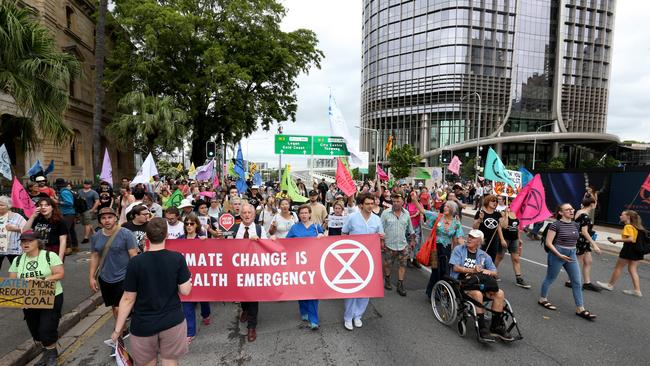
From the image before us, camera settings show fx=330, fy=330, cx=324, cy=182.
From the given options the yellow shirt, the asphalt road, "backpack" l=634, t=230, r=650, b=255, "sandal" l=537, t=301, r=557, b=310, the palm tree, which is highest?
the palm tree

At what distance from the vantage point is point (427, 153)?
62.7m

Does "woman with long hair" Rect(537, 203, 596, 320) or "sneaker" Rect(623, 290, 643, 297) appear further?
"sneaker" Rect(623, 290, 643, 297)

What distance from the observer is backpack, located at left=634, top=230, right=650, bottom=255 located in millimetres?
5730

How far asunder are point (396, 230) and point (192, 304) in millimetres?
3374

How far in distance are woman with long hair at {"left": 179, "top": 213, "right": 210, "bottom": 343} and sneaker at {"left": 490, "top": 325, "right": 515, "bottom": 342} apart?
3778 mm

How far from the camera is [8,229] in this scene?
469 cm

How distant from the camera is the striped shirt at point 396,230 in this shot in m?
5.69

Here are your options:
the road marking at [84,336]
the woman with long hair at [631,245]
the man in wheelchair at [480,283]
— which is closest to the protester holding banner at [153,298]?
the road marking at [84,336]

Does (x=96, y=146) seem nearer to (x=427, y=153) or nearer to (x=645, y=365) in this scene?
(x=645, y=365)

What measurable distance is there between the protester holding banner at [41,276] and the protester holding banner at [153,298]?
1482 millimetres

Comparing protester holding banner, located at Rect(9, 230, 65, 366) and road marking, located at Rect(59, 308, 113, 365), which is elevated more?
protester holding banner, located at Rect(9, 230, 65, 366)

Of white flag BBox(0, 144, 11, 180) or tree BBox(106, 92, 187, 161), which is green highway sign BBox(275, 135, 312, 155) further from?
white flag BBox(0, 144, 11, 180)

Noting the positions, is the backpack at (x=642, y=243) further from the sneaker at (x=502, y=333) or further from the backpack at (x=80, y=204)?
the backpack at (x=80, y=204)

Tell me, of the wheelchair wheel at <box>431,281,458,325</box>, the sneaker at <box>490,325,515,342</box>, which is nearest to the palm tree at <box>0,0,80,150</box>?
the wheelchair wheel at <box>431,281,458,325</box>
